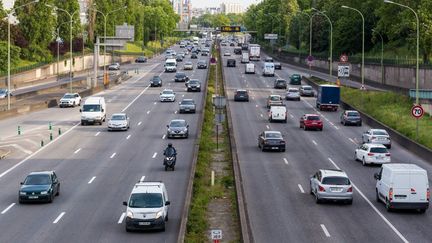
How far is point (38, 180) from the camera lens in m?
35.4

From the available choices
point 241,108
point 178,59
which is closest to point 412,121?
point 241,108

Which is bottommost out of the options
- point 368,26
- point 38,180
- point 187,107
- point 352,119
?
point 38,180

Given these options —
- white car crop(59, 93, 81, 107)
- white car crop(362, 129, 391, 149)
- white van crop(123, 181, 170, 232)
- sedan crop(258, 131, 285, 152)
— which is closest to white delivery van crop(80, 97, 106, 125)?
white car crop(59, 93, 81, 107)

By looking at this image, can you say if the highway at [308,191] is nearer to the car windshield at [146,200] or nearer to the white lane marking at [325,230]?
the white lane marking at [325,230]

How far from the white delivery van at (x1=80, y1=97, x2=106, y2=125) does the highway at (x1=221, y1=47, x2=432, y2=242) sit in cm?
1065

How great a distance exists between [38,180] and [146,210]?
7.99 meters

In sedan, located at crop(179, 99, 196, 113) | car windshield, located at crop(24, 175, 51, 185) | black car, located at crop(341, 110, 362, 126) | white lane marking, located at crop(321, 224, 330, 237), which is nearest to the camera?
white lane marking, located at crop(321, 224, 330, 237)

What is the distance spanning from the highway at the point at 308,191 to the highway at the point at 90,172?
3446 mm

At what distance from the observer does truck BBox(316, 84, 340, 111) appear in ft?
257

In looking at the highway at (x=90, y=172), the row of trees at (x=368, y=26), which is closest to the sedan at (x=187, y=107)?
the highway at (x=90, y=172)

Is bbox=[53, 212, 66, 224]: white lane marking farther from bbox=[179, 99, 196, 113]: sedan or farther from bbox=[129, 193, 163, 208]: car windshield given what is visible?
bbox=[179, 99, 196, 113]: sedan

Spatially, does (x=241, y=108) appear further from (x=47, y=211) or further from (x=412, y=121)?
(x=47, y=211)

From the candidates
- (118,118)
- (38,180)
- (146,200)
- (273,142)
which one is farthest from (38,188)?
(118,118)

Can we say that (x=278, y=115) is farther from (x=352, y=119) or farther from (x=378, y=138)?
(x=378, y=138)
